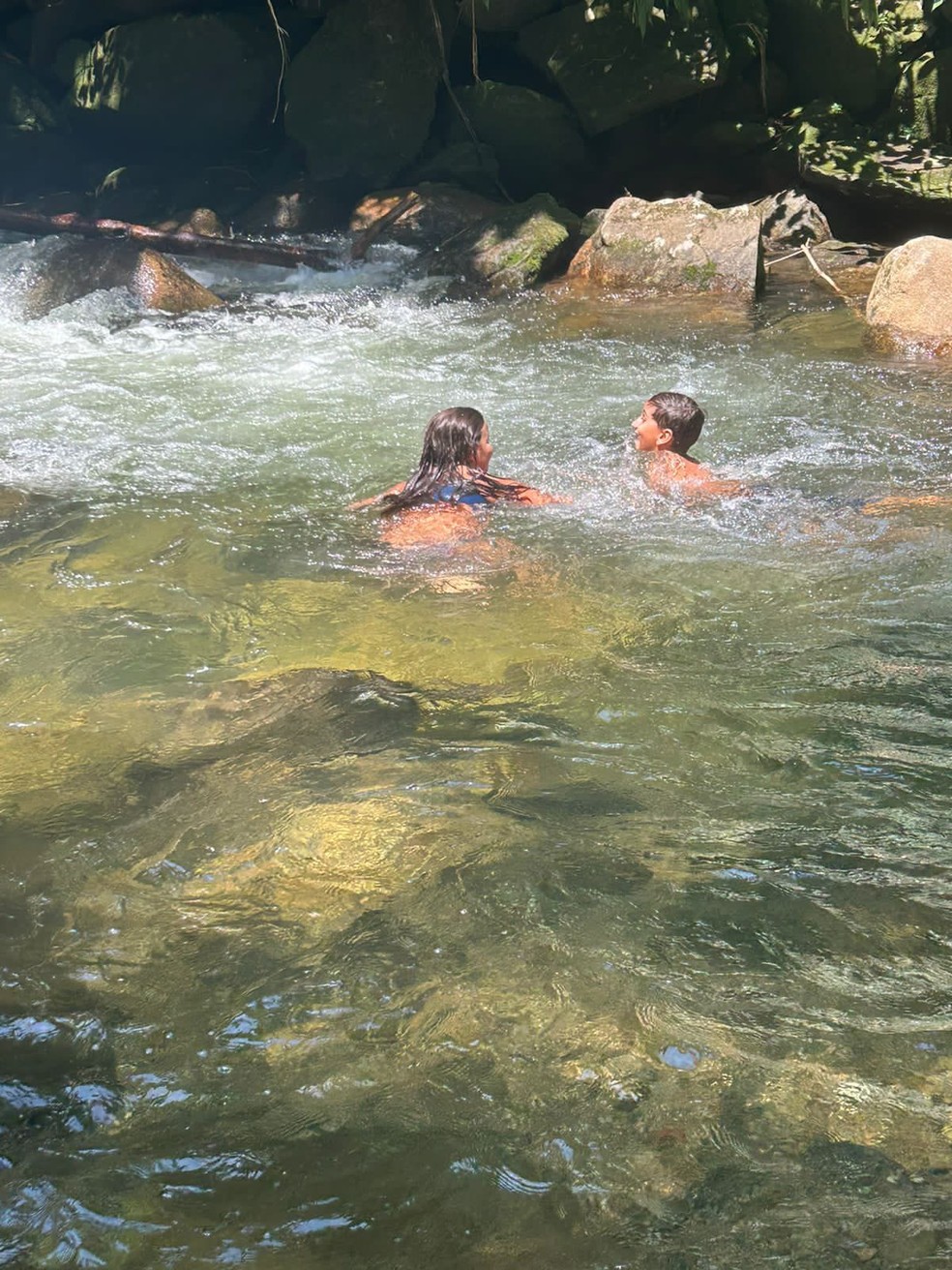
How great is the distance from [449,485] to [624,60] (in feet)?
28.0

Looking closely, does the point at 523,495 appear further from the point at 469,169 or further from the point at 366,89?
the point at 366,89

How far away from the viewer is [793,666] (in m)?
4.20

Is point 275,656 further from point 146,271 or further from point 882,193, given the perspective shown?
point 882,193

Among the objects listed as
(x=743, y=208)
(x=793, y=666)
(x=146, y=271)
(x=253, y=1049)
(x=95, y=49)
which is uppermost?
(x=95, y=49)

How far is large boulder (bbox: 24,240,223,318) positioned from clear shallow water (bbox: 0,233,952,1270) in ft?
14.9

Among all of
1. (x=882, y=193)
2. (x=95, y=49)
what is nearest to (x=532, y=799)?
(x=882, y=193)

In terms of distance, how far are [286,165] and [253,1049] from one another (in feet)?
45.9

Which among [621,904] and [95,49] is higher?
[95,49]

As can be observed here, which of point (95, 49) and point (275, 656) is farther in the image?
point (95, 49)

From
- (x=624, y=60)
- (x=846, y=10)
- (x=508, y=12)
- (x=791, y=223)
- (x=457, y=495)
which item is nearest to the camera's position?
(x=457, y=495)

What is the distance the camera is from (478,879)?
292 centimetres

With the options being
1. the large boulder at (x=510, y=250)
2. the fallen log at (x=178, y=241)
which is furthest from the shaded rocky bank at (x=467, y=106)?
the large boulder at (x=510, y=250)

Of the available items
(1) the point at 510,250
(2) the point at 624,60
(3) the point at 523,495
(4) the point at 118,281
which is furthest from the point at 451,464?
(2) the point at 624,60

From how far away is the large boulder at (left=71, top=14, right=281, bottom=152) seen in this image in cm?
1345
